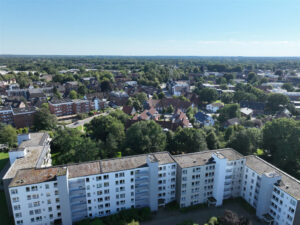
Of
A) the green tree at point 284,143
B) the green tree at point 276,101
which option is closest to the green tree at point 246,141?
the green tree at point 284,143

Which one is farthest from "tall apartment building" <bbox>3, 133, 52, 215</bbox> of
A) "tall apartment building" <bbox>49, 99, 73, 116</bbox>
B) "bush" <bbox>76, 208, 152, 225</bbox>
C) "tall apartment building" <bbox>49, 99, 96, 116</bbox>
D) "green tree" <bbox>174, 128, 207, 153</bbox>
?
"tall apartment building" <bbox>49, 99, 96, 116</bbox>

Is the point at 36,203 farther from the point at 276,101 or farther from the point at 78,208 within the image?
the point at 276,101

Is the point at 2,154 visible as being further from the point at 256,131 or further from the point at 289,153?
the point at 289,153

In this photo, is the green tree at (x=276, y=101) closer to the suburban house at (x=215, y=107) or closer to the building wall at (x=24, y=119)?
the suburban house at (x=215, y=107)

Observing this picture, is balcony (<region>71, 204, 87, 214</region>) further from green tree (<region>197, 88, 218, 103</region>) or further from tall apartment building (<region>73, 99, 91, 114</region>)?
green tree (<region>197, 88, 218, 103</region>)

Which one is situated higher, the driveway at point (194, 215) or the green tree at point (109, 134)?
the green tree at point (109, 134)

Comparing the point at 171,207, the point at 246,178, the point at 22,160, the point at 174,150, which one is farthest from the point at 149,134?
the point at 22,160
